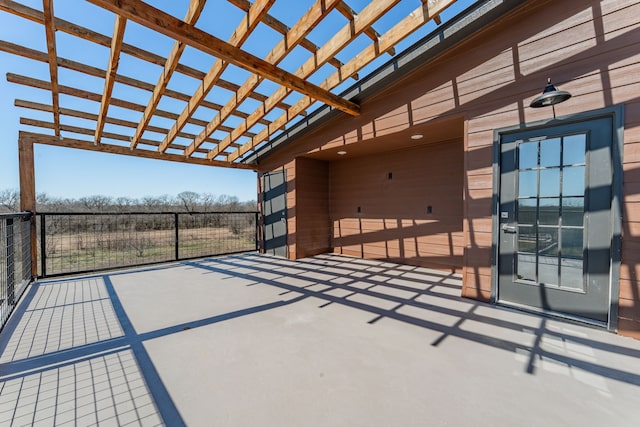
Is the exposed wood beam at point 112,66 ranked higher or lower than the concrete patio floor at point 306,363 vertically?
higher

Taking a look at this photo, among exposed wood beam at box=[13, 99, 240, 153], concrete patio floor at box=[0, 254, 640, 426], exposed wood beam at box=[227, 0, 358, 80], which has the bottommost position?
concrete patio floor at box=[0, 254, 640, 426]

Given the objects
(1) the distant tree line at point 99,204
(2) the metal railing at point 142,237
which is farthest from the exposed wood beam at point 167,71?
(1) the distant tree line at point 99,204

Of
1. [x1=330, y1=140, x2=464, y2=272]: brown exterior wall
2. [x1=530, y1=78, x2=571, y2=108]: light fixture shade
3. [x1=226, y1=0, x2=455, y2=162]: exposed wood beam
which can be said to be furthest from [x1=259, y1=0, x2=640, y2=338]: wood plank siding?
[x1=226, y1=0, x2=455, y2=162]: exposed wood beam

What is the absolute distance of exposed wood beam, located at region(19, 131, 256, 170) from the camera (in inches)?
163

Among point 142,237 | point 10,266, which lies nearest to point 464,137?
point 10,266

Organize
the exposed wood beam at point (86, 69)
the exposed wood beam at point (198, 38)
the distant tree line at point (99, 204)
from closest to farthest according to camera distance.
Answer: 1. the exposed wood beam at point (198, 38)
2. the exposed wood beam at point (86, 69)
3. the distant tree line at point (99, 204)

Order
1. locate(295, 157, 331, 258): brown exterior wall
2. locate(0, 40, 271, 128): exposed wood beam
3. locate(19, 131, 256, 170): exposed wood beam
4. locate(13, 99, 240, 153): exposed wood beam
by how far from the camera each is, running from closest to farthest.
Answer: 1. locate(0, 40, 271, 128): exposed wood beam
2. locate(13, 99, 240, 153): exposed wood beam
3. locate(19, 131, 256, 170): exposed wood beam
4. locate(295, 157, 331, 258): brown exterior wall

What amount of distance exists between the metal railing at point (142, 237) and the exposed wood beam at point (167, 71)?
1.70 meters

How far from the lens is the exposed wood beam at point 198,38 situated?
2.08 meters

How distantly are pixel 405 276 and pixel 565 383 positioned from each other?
256 cm

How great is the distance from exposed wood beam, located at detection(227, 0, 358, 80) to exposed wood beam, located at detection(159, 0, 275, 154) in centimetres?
7

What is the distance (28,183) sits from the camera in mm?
4062

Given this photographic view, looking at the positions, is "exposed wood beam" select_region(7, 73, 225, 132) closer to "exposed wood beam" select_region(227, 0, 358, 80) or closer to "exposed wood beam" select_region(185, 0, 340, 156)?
"exposed wood beam" select_region(185, 0, 340, 156)

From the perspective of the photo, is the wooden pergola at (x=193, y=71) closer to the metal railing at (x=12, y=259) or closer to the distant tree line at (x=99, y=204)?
the metal railing at (x=12, y=259)
